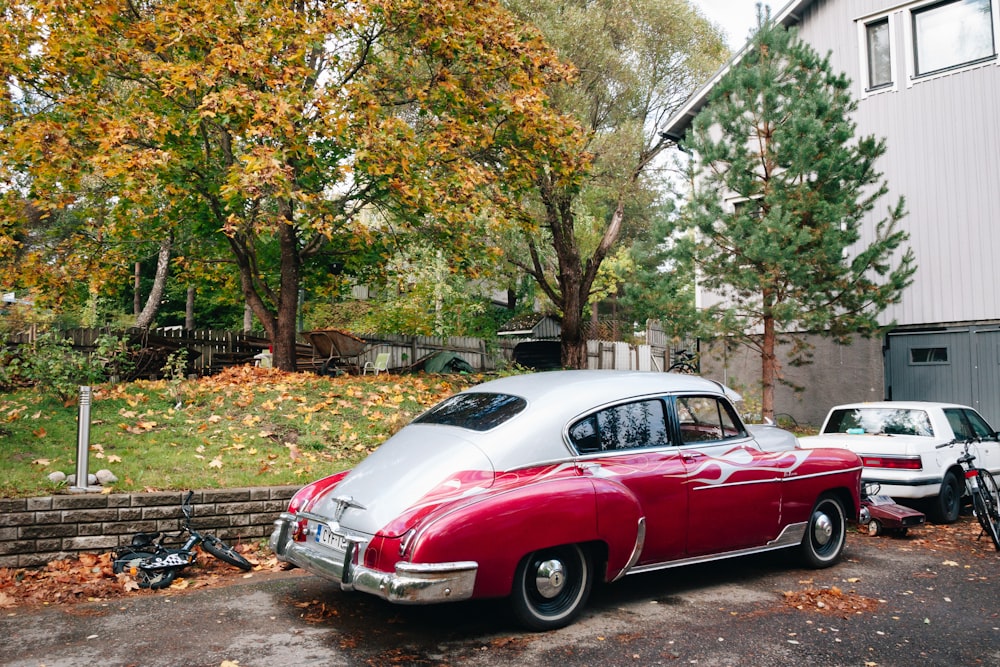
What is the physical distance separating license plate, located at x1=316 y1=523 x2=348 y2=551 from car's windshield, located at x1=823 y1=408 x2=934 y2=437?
685cm

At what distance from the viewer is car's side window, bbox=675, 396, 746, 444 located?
611 cm

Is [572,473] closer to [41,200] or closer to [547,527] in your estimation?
[547,527]

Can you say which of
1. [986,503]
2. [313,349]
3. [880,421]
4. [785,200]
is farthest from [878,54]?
[313,349]

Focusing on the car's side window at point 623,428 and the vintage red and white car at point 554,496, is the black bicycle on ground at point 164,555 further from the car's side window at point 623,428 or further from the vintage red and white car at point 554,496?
the car's side window at point 623,428

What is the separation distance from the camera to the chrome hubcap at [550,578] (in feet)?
16.4

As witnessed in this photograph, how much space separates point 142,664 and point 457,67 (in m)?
11.5

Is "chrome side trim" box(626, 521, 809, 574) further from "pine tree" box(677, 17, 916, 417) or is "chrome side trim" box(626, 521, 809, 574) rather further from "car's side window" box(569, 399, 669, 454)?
"pine tree" box(677, 17, 916, 417)

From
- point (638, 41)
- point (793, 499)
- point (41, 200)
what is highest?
point (638, 41)

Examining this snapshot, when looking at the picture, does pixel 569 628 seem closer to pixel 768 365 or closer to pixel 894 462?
pixel 894 462

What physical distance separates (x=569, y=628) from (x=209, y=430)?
18.2 feet

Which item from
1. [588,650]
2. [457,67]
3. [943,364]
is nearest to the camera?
[588,650]

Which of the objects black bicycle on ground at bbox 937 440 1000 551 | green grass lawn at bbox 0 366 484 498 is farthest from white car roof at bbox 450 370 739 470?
black bicycle on ground at bbox 937 440 1000 551

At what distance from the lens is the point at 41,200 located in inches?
454

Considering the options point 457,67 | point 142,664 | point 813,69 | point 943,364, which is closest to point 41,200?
point 457,67
